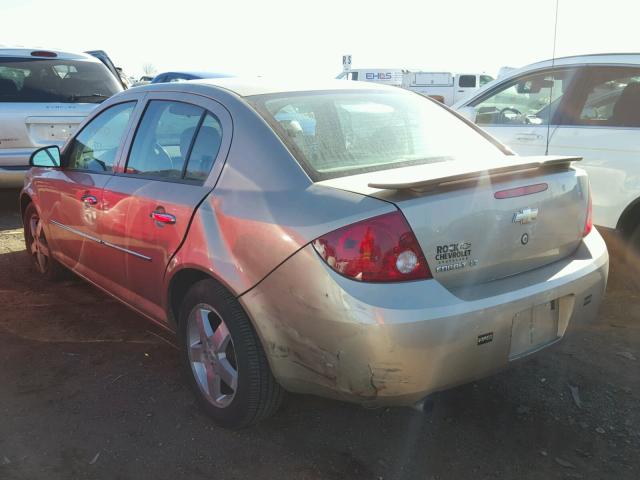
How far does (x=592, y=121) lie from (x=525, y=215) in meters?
2.43

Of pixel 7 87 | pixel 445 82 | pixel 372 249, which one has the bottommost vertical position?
pixel 445 82

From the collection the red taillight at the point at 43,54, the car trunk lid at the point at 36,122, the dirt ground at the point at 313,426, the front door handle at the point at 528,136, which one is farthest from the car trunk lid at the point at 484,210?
the red taillight at the point at 43,54

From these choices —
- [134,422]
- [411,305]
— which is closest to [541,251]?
[411,305]

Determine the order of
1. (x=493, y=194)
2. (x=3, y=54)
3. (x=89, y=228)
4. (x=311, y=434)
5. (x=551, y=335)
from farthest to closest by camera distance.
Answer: (x=3, y=54) < (x=89, y=228) < (x=311, y=434) < (x=551, y=335) < (x=493, y=194)

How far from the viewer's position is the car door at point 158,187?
2.82m

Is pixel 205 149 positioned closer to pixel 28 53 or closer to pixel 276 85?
pixel 276 85

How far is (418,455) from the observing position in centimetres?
260

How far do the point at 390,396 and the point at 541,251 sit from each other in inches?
37.3

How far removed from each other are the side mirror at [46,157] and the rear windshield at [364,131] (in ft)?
6.83

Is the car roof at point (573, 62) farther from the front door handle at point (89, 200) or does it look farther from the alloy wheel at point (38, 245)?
the alloy wheel at point (38, 245)

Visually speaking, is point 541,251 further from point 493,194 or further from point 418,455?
point 418,455

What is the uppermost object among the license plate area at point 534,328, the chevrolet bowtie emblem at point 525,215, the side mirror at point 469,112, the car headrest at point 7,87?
the car headrest at point 7,87

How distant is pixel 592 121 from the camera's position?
14.7ft

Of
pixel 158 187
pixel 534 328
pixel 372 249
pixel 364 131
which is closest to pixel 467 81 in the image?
pixel 364 131
